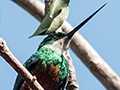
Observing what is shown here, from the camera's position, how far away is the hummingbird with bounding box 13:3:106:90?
2557mm

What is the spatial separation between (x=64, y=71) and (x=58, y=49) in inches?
8.5

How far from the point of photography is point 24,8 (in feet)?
13.2

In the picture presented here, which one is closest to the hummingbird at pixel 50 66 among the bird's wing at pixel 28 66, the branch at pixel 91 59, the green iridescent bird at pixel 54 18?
the bird's wing at pixel 28 66

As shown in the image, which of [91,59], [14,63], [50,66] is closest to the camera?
[14,63]

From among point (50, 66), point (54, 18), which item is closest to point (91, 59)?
point (50, 66)

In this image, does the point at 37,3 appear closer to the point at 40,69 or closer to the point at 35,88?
the point at 40,69

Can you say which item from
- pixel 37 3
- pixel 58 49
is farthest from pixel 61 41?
pixel 37 3

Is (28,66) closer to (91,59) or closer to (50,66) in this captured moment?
(50,66)

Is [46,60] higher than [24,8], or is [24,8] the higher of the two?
[24,8]

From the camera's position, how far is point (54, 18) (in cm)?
192

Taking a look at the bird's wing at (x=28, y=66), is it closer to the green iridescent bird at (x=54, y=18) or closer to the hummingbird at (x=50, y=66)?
the hummingbird at (x=50, y=66)

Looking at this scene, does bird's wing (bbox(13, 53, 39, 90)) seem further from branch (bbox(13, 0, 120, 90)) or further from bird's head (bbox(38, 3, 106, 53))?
branch (bbox(13, 0, 120, 90))

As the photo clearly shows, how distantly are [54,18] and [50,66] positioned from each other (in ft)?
2.40

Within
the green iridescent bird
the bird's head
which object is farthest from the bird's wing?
the green iridescent bird
